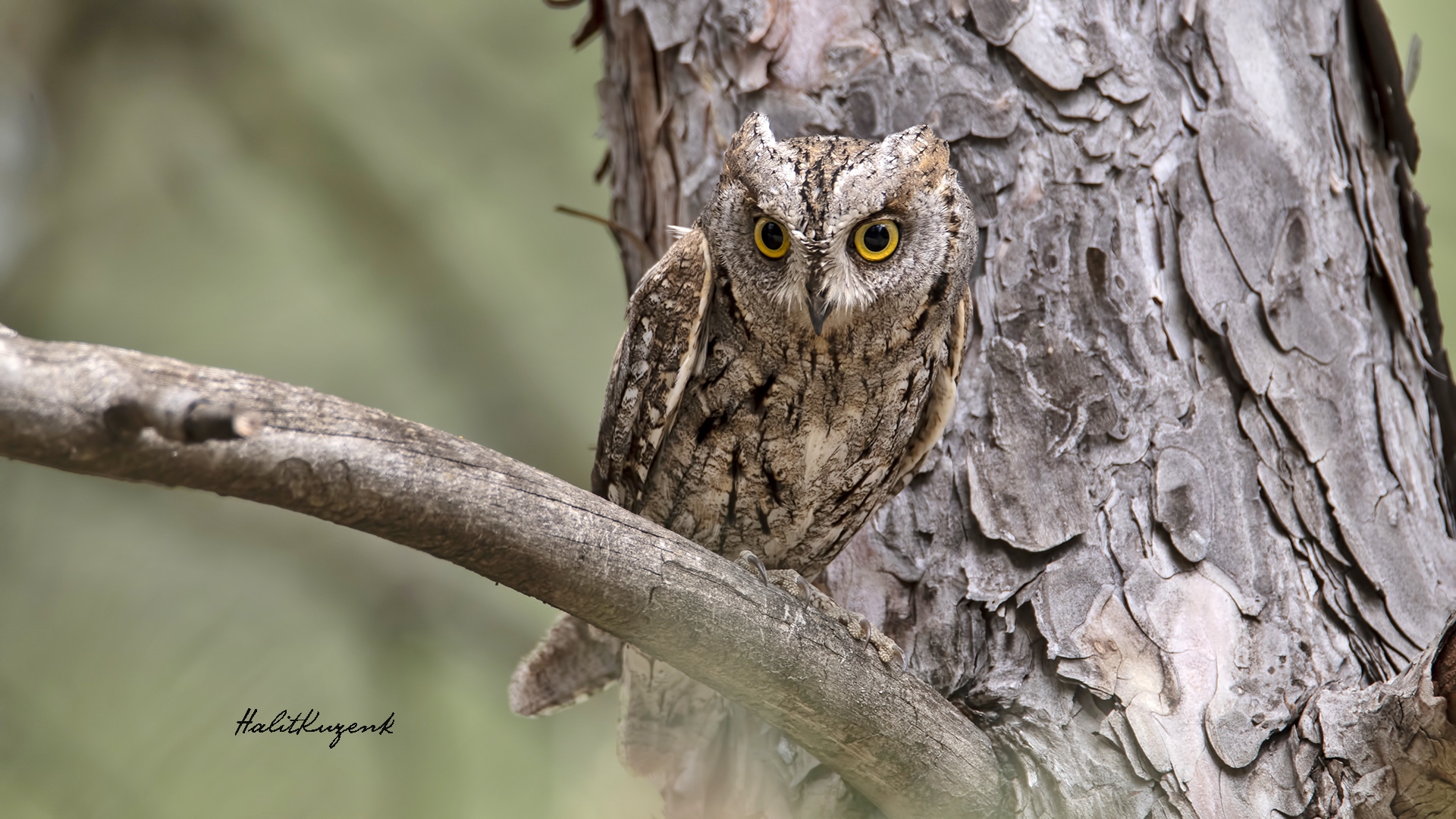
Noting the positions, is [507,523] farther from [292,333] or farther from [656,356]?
[292,333]

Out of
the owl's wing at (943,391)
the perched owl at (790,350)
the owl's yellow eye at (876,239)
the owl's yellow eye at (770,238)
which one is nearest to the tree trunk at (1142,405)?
the owl's wing at (943,391)

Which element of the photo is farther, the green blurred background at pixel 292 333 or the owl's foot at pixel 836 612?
the green blurred background at pixel 292 333

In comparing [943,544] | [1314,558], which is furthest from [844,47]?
[1314,558]

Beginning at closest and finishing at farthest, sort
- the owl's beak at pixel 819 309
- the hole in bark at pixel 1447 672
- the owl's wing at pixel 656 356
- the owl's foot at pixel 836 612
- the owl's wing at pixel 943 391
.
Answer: the hole in bark at pixel 1447 672
the owl's foot at pixel 836 612
the owl's beak at pixel 819 309
the owl's wing at pixel 656 356
the owl's wing at pixel 943 391

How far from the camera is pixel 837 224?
1814 millimetres

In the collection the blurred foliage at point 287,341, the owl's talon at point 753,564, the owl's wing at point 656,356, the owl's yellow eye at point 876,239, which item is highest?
the owl's yellow eye at point 876,239

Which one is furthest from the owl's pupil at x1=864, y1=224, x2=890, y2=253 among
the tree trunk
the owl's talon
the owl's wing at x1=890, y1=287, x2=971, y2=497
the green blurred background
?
the green blurred background

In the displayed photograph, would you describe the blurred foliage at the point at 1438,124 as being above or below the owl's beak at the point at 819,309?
above

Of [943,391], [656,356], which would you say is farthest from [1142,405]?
[656,356]

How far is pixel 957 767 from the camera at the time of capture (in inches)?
64.8

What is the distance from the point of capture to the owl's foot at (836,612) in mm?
1729

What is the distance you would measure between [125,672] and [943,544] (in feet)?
8.26

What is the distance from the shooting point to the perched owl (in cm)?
189

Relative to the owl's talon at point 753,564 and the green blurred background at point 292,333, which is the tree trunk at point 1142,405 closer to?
the owl's talon at point 753,564
